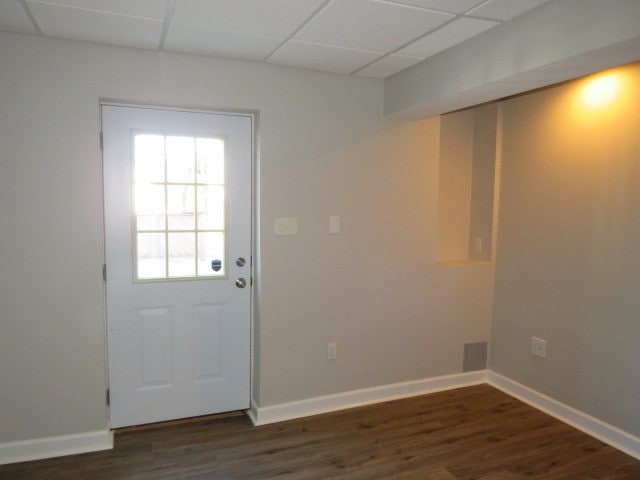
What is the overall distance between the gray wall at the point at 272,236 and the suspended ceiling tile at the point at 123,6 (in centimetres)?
55

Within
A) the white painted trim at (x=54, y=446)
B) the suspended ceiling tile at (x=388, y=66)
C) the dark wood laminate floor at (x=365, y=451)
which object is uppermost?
the suspended ceiling tile at (x=388, y=66)

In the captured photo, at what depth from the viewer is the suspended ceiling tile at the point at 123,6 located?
2057 millimetres

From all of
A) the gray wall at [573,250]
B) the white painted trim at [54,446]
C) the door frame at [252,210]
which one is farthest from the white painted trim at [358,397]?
the white painted trim at [54,446]

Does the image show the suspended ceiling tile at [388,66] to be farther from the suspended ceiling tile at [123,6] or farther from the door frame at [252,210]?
the suspended ceiling tile at [123,6]

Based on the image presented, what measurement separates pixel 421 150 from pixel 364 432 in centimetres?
202

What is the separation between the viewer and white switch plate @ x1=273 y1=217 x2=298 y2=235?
122 inches

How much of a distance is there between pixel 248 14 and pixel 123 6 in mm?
550

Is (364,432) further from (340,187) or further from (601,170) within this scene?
(601,170)

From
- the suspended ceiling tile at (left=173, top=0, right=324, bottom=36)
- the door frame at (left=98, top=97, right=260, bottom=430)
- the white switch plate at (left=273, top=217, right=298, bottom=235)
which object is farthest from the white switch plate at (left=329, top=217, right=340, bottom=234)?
the suspended ceiling tile at (left=173, top=0, right=324, bottom=36)

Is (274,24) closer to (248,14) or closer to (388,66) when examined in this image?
(248,14)

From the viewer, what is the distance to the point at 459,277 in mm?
3723

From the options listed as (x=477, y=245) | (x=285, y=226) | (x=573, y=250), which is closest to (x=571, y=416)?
(x=573, y=250)

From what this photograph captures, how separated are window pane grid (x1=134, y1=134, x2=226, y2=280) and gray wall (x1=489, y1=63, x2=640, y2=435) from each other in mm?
2220

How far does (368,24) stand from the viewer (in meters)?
2.28
